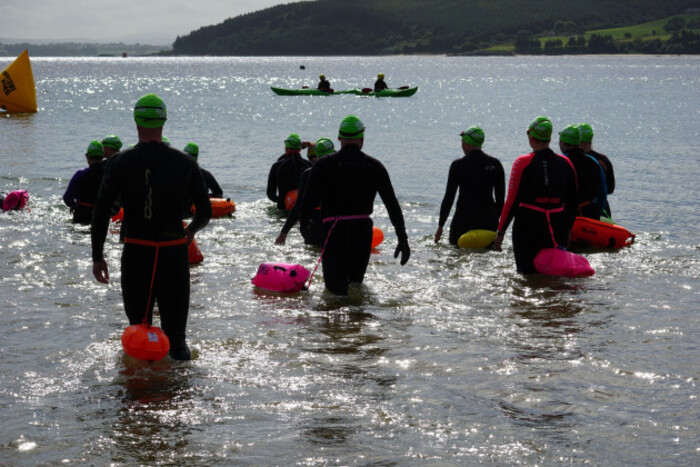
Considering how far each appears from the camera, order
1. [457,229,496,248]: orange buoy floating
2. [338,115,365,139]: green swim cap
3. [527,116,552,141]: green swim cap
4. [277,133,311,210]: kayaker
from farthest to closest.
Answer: [277,133,311,210]: kayaker
[457,229,496,248]: orange buoy floating
[527,116,552,141]: green swim cap
[338,115,365,139]: green swim cap

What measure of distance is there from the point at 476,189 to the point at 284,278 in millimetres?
3876

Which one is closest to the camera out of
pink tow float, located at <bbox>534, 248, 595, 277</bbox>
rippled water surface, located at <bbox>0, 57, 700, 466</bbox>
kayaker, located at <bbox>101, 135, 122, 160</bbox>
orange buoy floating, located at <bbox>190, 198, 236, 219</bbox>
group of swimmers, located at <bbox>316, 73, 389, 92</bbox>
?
rippled water surface, located at <bbox>0, 57, 700, 466</bbox>

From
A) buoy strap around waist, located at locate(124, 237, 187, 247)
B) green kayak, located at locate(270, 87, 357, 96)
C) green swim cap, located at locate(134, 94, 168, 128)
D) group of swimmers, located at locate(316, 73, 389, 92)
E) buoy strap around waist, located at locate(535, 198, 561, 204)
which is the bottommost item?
buoy strap around waist, located at locate(124, 237, 187, 247)

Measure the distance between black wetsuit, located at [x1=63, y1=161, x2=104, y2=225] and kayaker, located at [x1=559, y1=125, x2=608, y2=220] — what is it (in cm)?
783

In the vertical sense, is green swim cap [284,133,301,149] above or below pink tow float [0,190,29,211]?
above

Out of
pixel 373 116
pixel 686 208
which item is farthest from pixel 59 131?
pixel 686 208

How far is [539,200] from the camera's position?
1059 centimetres

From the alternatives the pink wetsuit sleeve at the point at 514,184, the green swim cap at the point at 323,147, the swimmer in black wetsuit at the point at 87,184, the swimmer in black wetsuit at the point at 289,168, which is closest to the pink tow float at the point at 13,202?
the swimmer in black wetsuit at the point at 87,184

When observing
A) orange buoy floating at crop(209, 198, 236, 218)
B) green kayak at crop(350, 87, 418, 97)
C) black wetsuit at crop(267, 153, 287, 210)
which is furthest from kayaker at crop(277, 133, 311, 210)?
green kayak at crop(350, 87, 418, 97)

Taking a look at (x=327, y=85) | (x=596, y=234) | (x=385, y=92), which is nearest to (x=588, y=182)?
(x=596, y=234)

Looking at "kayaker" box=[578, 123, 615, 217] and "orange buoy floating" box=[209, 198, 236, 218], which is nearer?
"kayaker" box=[578, 123, 615, 217]

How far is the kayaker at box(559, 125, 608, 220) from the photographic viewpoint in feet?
40.7

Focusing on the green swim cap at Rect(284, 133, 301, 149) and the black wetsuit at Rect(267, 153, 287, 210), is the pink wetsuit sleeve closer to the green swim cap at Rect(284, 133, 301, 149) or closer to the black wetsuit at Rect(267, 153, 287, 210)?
the green swim cap at Rect(284, 133, 301, 149)

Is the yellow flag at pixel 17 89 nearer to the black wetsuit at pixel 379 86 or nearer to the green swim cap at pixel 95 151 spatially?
the black wetsuit at pixel 379 86
